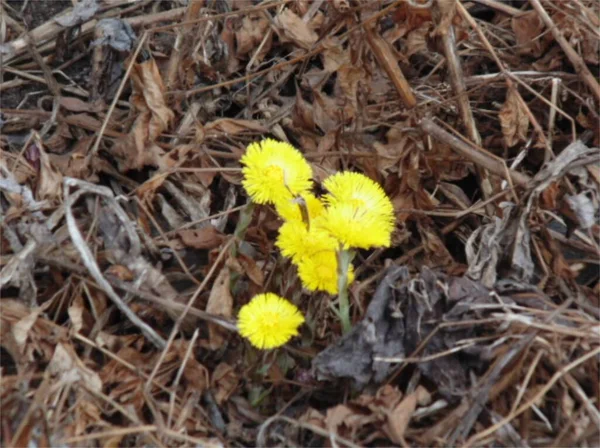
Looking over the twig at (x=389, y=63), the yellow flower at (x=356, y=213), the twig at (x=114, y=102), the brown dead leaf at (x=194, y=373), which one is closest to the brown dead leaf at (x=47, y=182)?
the twig at (x=114, y=102)

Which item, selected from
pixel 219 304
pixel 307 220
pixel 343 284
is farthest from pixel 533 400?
pixel 219 304

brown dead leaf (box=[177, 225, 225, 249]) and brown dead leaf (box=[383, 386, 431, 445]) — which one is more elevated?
brown dead leaf (box=[177, 225, 225, 249])

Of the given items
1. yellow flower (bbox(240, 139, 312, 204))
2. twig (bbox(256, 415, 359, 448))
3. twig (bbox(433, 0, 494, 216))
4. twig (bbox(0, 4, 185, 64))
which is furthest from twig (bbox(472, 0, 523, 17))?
twig (bbox(256, 415, 359, 448))

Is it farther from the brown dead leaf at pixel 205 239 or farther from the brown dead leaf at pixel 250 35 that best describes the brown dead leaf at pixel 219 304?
the brown dead leaf at pixel 250 35

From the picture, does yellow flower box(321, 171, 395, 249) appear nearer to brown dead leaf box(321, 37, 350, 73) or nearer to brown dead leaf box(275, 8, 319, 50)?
brown dead leaf box(321, 37, 350, 73)

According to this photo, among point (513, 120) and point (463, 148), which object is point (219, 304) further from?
point (513, 120)

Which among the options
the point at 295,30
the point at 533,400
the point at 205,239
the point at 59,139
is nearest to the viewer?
the point at 533,400
